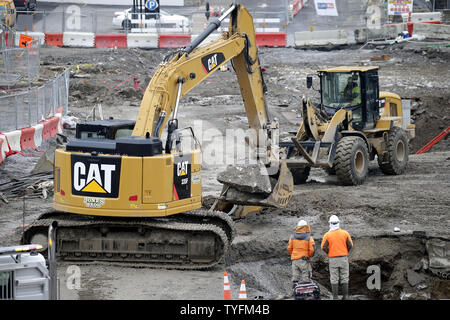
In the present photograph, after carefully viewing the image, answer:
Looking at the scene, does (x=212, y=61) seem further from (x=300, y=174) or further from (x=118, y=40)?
(x=118, y=40)

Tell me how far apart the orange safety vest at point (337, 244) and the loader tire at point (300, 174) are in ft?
28.5

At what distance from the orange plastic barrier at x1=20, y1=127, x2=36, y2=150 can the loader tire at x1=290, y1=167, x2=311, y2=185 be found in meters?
7.32

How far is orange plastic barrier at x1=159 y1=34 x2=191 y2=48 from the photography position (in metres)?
40.7

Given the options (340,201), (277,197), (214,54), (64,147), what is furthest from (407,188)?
(64,147)

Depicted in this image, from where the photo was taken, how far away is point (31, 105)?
21422 mm

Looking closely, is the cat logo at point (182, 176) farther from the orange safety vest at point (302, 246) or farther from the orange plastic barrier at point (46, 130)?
the orange plastic barrier at point (46, 130)

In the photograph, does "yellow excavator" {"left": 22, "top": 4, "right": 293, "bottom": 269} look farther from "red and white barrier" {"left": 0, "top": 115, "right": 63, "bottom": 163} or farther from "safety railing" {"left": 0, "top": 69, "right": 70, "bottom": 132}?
"safety railing" {"left": 0, "top": 69, "right": 70, "bottom": 132}

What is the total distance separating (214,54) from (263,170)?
251 centimetres

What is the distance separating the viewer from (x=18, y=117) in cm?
2039

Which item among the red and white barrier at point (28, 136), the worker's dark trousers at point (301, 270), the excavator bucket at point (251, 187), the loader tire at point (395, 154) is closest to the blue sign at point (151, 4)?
the red and white barrier at point (28, 136)

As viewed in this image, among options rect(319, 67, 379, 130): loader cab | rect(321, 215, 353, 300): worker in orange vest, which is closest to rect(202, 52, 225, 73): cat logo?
rect(321, 215, 353, 300): worker in orange vest

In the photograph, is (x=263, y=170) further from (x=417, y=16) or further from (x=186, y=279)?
(x=417, y=16)

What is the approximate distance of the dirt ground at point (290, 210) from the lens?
12328 millimetres

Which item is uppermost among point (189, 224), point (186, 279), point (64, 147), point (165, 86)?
point (165, 86)
